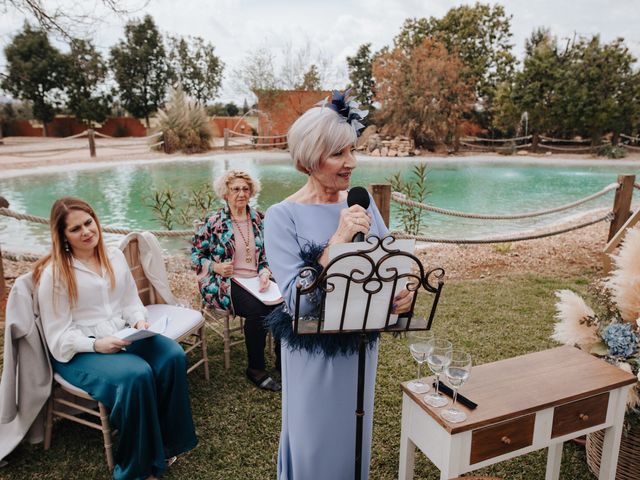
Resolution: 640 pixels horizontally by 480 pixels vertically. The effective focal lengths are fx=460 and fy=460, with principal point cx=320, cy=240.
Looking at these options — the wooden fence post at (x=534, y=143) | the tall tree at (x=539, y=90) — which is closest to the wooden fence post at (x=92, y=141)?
the tall tree at (x=539, y=90)

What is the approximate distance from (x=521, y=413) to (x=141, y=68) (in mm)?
32434

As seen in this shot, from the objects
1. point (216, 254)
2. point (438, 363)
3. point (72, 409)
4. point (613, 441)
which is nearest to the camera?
point (438, 363)

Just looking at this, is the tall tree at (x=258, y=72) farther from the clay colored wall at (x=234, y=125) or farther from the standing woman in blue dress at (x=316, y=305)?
the standing woman in blue dress at (x=316, y=305)

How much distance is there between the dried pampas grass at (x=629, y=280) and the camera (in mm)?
2121

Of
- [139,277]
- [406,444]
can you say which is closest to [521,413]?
[406,444]

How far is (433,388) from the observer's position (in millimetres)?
1890

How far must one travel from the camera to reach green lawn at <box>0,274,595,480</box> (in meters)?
2.46

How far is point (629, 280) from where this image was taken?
2150mm

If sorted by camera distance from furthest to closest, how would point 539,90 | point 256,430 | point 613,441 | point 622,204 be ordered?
point 539,90
point 622,204
point 256,430
point 613,441

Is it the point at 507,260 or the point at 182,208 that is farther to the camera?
the point at 182,208

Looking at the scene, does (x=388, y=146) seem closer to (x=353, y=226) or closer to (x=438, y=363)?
(x=438, y=363)

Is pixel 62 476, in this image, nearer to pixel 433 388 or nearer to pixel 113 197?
pixel 433 388

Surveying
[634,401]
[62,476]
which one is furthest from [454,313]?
[62,476]

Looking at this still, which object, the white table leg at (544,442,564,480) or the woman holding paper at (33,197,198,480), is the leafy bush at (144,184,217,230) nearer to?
the woman holding paper at (33,197,198,480)
